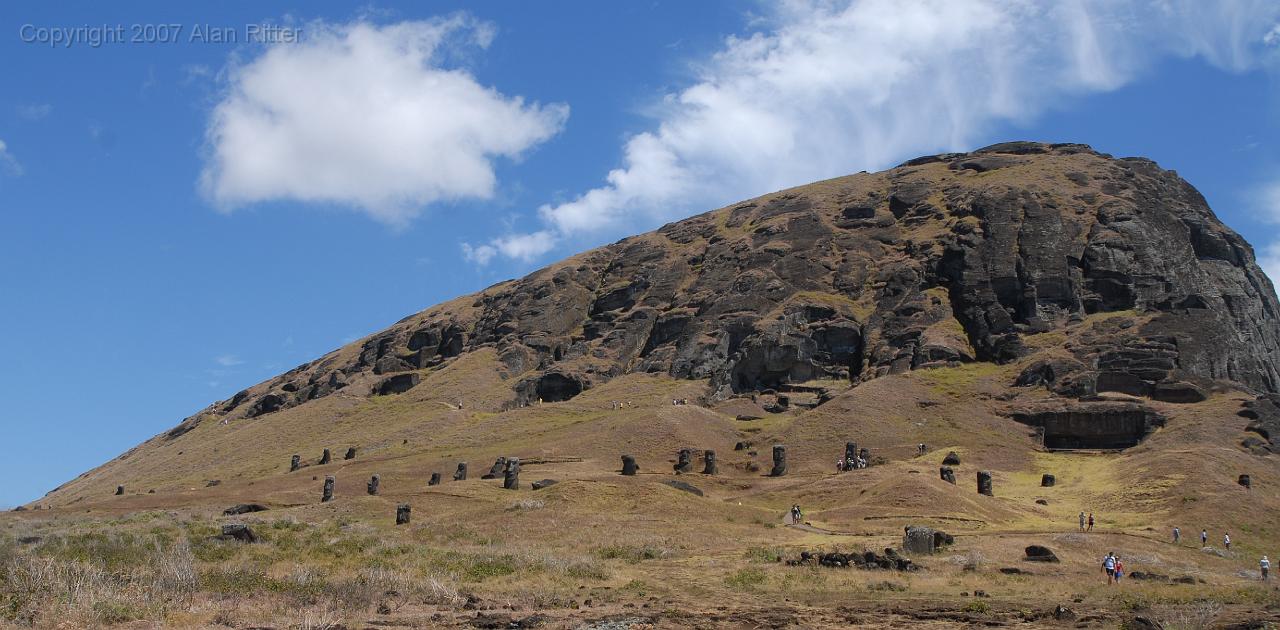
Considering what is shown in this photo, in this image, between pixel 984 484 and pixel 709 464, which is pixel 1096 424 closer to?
pixel 984 484

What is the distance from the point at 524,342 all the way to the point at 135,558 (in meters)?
110

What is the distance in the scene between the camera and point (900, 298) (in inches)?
4776

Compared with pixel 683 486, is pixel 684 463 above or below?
above

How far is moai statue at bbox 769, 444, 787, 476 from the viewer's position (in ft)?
251

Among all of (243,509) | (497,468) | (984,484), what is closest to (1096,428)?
(984,484)

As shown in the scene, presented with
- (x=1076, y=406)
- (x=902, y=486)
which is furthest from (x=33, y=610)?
(x=1076, y=406)

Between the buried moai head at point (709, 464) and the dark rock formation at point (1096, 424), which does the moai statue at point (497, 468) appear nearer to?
the buried moai head at point (709, 464)

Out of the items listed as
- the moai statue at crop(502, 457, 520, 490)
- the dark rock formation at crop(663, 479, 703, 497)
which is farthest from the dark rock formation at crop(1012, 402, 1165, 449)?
the moai statue at crop(502, 457, 520, 490)

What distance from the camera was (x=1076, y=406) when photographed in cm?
8594

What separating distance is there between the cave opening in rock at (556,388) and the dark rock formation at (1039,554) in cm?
8463

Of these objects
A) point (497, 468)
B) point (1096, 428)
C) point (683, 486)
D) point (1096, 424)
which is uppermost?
point (1096, 424)

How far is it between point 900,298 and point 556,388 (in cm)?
4213

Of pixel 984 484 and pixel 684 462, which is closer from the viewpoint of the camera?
pixel 984 484

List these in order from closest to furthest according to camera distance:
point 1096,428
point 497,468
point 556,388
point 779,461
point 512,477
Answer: point 512,477 < point 497,468 < point 779,461 < point 1096,428 < point 556,388
